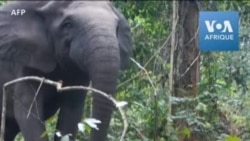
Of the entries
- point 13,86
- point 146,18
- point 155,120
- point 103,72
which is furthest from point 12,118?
point 146,18

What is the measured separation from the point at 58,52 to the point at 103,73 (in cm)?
82

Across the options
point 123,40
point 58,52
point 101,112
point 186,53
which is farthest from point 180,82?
point 101,112

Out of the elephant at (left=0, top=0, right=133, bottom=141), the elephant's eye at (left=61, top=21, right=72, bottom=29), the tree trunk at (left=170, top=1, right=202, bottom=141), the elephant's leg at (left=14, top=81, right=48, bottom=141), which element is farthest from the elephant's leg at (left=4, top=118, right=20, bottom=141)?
the tree trunk at (left=170, top=1, right=202, bottom=141)

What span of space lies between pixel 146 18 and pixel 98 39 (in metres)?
4.37

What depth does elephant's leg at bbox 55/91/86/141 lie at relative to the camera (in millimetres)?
8062

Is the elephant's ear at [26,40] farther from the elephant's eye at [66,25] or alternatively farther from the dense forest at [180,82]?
the dense forest at [180,82]

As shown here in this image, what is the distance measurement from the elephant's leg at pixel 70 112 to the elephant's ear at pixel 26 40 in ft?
1.74

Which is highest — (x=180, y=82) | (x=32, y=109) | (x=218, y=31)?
(x=218, y=31)

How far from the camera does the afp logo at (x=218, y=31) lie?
29.6 ft

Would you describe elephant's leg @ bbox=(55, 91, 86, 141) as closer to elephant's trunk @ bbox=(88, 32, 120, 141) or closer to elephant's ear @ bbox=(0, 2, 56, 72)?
elephant's ear @ bbox=(0, 2, 56, 72)

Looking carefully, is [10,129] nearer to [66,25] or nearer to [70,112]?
[70,112]

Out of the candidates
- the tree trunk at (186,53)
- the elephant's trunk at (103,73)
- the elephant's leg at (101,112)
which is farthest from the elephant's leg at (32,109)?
the tree trunk at (186,53)

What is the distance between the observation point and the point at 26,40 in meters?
7.67

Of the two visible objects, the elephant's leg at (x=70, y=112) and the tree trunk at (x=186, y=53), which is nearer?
the elephant's leg at (x=70, y=112)
